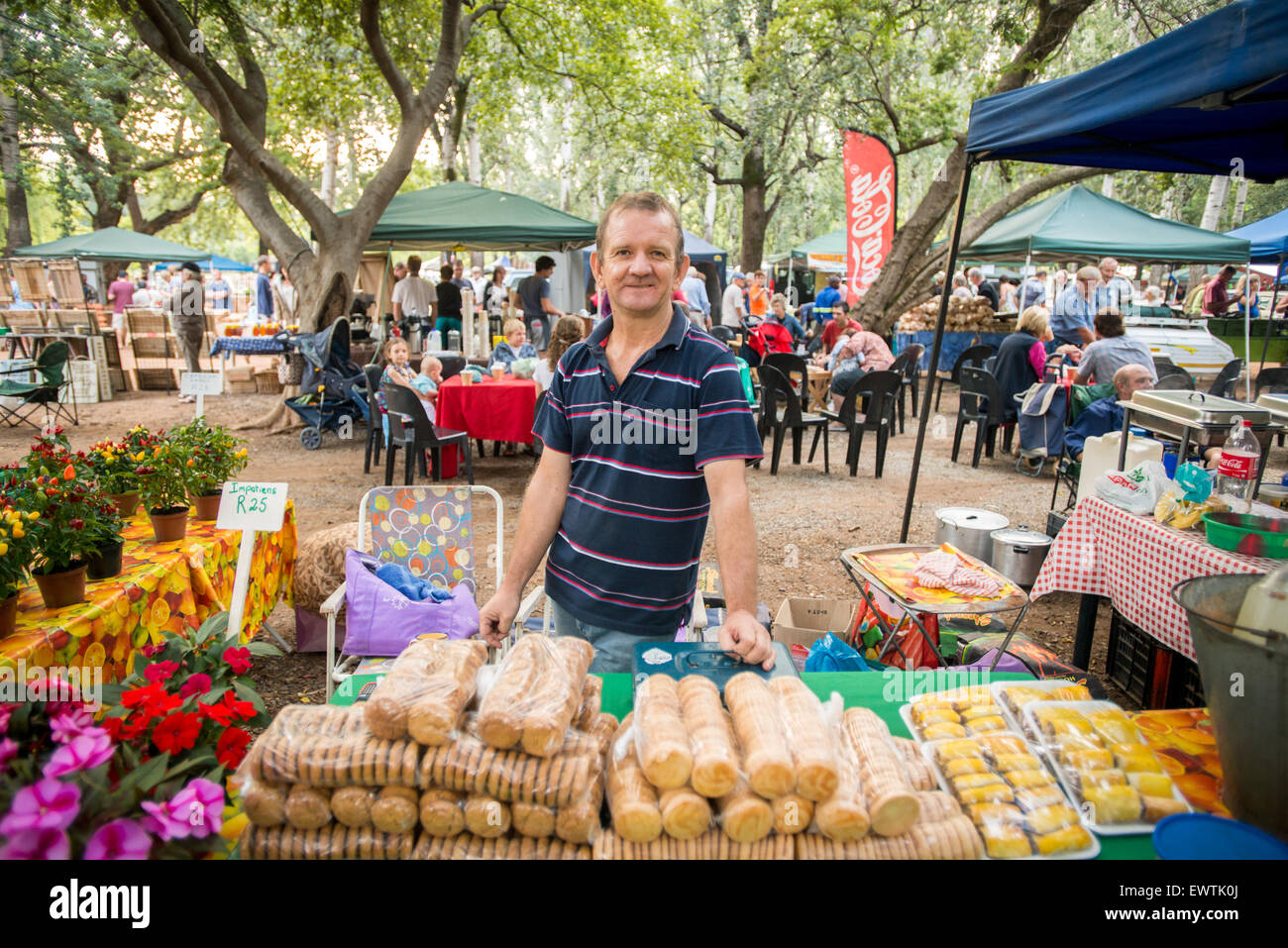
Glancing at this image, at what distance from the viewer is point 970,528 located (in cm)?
448

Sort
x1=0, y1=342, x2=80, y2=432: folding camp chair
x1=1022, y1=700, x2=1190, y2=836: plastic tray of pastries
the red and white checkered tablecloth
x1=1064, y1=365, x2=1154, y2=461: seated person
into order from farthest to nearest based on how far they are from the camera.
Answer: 1. x1=0, y1=342, x2=80, y2=432: folding camp chair
2. x1=1064, y1=365, x2=1154, y2=461: seated person
3. the red and white checkered tablecloth
4. x1=1022, y1=700, x2=1190, y2=836: plastic tray of pastries

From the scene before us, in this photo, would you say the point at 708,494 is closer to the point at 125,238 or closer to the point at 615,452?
the point at 615,452

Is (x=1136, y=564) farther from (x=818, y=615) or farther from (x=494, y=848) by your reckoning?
(x=494, y=848)

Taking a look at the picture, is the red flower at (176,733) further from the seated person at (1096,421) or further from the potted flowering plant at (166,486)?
the seated person at (1096,421)

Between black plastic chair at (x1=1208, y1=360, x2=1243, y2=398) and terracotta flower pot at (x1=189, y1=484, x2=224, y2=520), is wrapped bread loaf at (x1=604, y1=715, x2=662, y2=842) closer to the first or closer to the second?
terracotta flower pot at (x1=189, y1=484, x2=224, y2=520)

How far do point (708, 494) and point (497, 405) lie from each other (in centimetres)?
613

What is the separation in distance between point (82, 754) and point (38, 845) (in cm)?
13

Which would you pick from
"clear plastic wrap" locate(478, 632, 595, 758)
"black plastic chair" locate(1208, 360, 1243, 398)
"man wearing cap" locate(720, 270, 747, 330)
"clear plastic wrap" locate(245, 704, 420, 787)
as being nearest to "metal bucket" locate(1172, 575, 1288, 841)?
"clear plastic wrap" locate(478, 632, 595, 758)

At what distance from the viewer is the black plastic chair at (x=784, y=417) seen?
862 centimetres

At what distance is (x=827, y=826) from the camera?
118 cm

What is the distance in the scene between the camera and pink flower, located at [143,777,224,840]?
3.56 ft

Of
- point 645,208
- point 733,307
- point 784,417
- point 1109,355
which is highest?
point 733,307

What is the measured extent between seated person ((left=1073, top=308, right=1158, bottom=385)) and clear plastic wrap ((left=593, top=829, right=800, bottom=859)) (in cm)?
744

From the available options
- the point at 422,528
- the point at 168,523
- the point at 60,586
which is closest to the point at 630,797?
the point at 60,586
